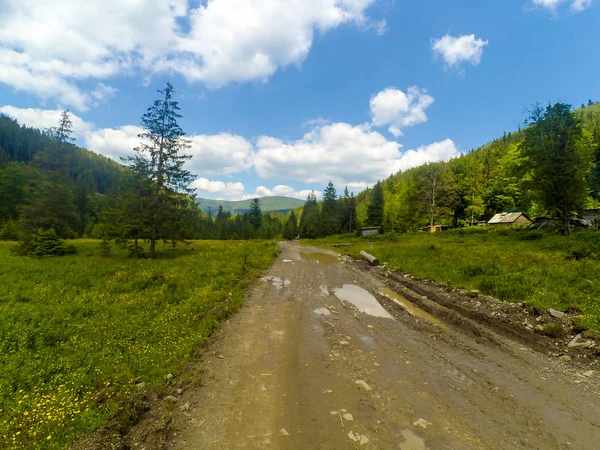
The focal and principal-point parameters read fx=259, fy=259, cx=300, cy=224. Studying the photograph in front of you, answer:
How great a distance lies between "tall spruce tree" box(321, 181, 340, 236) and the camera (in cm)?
7769

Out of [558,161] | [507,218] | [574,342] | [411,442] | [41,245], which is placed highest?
[558,161]

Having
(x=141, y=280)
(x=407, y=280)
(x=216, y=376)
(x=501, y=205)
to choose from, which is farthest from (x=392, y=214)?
(x=216, y=376)

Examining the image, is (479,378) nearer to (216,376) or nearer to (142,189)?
(216,376)

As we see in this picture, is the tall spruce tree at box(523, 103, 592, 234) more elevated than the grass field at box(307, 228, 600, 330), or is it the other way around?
the tall spruce tree at box(523, 103, 592, 234)

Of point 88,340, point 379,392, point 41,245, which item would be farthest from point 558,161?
point 41,245

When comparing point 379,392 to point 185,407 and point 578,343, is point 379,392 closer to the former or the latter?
point 185,407

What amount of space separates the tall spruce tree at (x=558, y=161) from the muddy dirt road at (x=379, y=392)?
28.7 meters

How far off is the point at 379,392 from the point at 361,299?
7.04m

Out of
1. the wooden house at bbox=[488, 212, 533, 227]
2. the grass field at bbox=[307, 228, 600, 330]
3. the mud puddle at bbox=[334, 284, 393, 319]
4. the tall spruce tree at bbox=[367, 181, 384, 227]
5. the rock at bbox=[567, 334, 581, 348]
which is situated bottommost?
the mud puddle at bbox=[334, 284, 393, 319]

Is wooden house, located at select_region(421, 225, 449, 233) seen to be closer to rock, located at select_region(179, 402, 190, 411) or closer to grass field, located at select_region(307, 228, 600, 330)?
grass field, located at select_region(307, 228, 600, 330)

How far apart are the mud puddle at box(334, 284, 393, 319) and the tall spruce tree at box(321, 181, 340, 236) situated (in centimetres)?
6320

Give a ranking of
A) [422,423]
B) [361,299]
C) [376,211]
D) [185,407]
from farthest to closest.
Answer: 1. [376,211]
2. [361,299]
3. [185,407]
4. [422,423]

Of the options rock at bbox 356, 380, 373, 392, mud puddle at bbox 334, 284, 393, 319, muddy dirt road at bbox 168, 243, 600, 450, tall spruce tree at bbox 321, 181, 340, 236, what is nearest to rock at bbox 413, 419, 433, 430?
muddy dirt road at bbox 168, 243, 600, 450

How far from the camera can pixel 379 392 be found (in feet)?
17.0
